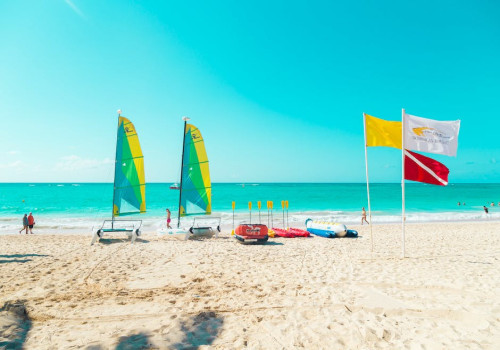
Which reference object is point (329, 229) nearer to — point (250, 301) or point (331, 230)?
point (331, 230)

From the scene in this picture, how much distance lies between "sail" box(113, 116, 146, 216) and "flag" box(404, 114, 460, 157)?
12.6 metres

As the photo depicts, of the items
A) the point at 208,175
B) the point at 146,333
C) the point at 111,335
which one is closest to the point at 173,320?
the point at 146,333

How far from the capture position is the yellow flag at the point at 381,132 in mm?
9578

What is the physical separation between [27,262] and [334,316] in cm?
998

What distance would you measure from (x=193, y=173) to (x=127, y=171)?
11.4ft

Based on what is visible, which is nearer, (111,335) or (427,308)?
(111,335)

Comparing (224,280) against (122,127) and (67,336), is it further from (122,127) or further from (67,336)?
(122,127)

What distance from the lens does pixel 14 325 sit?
15.1 feet

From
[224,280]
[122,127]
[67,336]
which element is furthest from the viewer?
[122,127]

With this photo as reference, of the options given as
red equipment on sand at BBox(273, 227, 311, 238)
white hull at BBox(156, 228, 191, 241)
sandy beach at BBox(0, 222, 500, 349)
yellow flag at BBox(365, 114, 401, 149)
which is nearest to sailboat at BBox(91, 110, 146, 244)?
white hull at BBox(156, 228, 191, 241)

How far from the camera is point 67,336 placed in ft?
14.2

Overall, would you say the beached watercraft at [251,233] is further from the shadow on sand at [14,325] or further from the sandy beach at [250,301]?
the shadow on sand at [14,325]

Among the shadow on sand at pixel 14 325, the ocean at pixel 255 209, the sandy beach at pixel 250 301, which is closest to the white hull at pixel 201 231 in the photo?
the sandy beach at pixel 250 301

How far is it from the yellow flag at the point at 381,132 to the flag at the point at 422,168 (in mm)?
674
